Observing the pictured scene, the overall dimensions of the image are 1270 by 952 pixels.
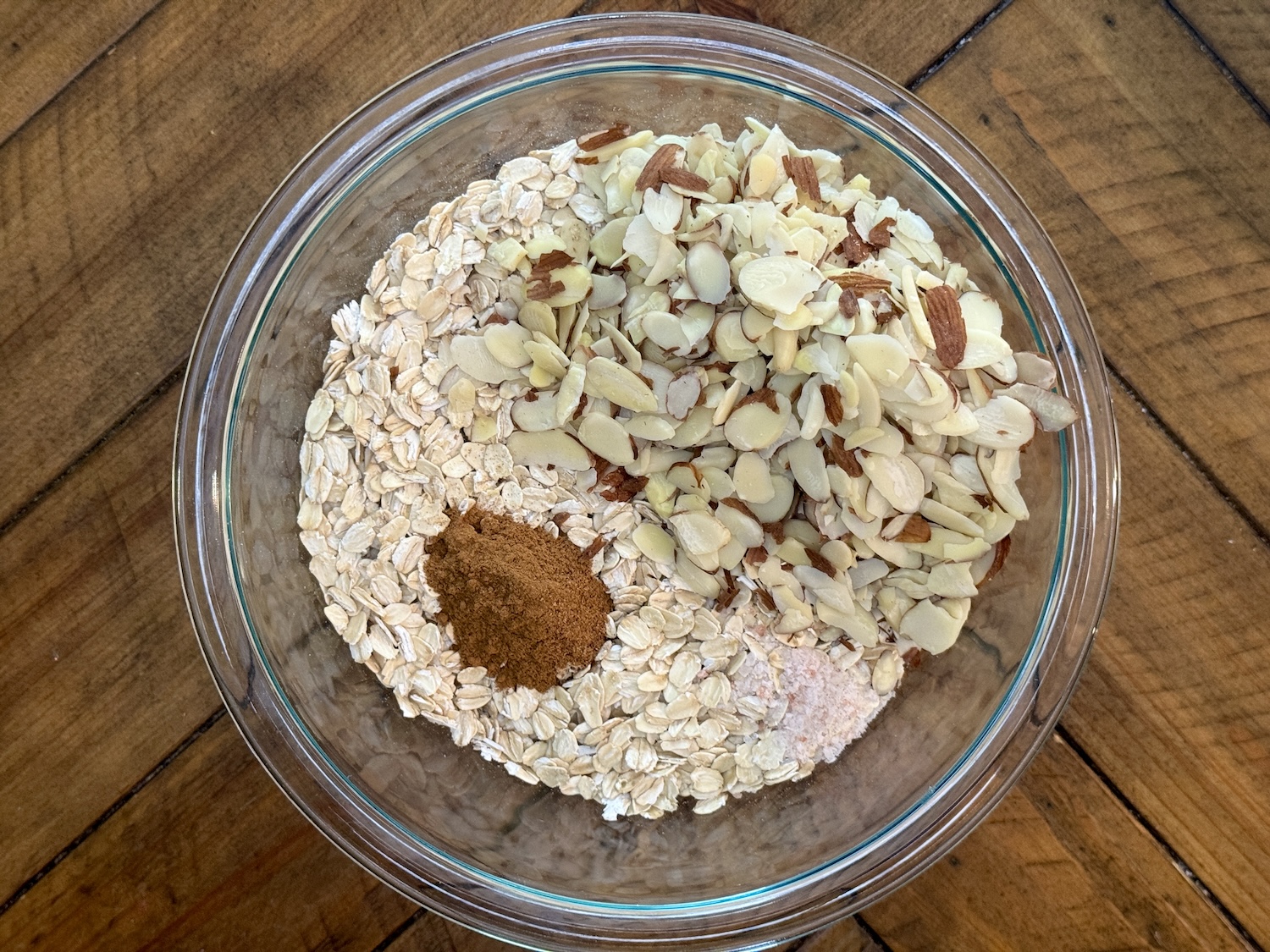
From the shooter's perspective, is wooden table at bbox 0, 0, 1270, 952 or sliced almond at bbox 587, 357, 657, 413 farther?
wooden table at bbox 0, 0, 1270, 952

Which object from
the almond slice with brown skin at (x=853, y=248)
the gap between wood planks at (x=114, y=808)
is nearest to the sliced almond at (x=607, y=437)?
the almond slice with brown skin at (x=853, y=248)

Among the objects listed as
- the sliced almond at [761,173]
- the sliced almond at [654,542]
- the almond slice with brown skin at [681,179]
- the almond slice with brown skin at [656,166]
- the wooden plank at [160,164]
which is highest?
the wooden plank at [160,164]

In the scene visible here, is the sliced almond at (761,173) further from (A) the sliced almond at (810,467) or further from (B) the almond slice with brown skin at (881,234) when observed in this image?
(A) the sliced almond at (810,467)

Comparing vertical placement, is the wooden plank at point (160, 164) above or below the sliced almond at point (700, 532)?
above

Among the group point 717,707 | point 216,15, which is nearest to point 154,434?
point 216,15

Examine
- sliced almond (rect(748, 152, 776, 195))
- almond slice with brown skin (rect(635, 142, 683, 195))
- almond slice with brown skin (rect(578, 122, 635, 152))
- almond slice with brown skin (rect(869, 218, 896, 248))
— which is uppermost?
almond slice with brown skin (rect(578, 122, 635, 152))

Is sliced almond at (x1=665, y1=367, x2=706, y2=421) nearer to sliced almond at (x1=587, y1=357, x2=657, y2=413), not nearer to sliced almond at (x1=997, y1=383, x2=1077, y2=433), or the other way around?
sliced almond at (x1=587, y1=357, x2=657, y2=413)

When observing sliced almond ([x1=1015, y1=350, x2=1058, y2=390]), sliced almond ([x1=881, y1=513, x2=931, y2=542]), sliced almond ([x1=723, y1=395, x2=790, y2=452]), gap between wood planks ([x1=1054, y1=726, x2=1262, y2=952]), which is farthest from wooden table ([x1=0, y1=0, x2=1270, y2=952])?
sliced almond ([x1=723, y1=395, x2=790, y2=452])
